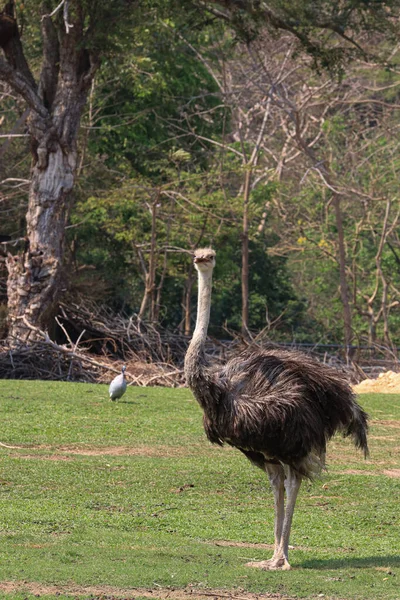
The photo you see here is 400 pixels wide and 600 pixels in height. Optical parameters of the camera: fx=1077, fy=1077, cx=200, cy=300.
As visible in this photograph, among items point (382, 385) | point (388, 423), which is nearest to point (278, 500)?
point (388, 423)


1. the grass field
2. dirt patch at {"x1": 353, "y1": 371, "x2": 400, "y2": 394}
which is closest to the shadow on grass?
the grass field

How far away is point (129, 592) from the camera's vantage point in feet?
20.2

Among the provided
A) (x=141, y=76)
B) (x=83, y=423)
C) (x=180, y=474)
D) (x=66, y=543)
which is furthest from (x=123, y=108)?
(x=66, y=543)

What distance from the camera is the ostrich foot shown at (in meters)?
7.11

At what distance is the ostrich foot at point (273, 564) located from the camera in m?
7.11

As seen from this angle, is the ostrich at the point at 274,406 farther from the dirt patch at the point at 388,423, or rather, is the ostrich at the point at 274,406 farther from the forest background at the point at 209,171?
the forest background at the point at 209,171

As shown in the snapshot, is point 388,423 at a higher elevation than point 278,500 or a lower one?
lower

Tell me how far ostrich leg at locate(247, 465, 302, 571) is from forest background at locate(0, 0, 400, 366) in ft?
38.8

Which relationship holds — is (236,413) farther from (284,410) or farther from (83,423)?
(83,423)

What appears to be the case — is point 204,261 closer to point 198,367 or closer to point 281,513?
point 198,367

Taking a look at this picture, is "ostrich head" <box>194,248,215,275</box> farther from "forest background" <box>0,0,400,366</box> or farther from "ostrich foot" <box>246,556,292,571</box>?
"forest background" <box>0,0,400,366</box>

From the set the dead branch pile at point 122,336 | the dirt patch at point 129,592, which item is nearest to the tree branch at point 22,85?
the dead branch pile at point 122,336

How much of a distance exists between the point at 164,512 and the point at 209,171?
2052 centimetres

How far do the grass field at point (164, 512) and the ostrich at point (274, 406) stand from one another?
2.05 ft
